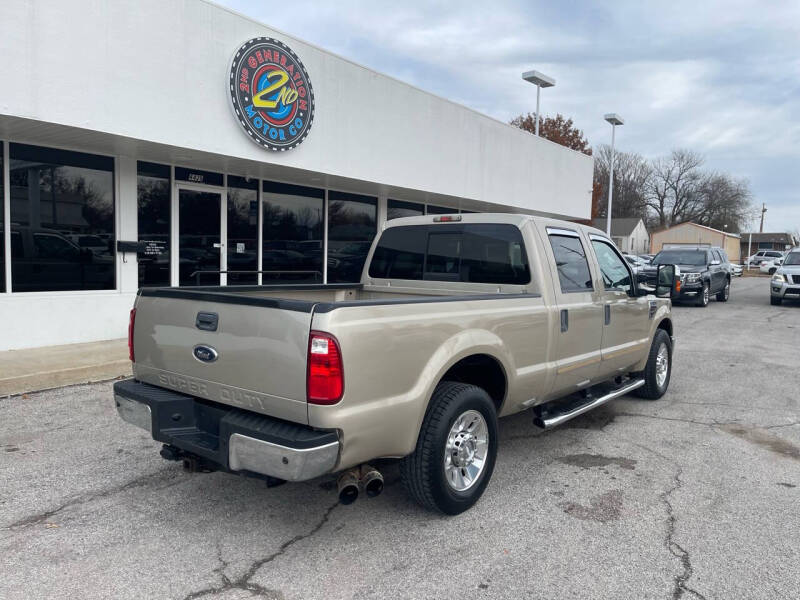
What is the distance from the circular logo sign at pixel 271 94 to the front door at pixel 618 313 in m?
6.07

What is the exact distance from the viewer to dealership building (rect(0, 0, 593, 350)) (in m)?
7.59

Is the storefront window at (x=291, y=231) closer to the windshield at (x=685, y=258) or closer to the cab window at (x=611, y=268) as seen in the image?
the cab window at (x=611, y=268)

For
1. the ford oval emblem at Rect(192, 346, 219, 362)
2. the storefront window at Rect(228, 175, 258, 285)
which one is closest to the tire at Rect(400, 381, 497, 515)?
the ford oval emblem at Rect(192, 346, 219, 362)

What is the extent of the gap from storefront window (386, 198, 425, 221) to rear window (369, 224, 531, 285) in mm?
9292

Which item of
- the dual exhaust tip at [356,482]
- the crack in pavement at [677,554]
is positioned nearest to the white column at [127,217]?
the dual exhaust tip at [356,482]

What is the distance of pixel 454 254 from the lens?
5086mm


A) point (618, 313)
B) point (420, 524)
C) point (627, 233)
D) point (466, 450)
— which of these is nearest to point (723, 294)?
point (618, 313)

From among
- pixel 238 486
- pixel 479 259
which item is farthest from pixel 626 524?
pixel 238 486

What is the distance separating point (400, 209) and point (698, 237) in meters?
65.2

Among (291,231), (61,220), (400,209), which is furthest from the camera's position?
(400,209)

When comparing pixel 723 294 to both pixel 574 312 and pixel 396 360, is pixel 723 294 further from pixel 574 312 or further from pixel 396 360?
pixel 396 360

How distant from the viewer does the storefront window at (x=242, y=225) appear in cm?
1108

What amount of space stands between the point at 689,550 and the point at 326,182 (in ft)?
33.1

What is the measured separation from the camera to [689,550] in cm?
346
